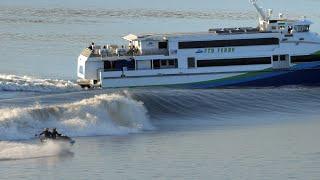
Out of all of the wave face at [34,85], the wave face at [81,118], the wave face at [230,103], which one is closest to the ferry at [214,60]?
the wave face at [34,85]

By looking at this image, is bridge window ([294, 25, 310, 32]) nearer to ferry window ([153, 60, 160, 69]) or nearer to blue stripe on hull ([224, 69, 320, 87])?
blue stripe on hull ([224, 69, 320, 87])

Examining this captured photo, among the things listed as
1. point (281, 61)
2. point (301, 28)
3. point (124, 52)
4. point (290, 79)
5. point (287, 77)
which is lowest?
point (290, 79)

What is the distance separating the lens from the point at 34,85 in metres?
60.5

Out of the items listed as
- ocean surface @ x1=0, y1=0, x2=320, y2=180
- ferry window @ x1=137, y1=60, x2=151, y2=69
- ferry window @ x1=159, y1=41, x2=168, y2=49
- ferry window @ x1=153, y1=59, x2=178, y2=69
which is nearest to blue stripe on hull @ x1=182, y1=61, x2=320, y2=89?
ocean surface @ x1=0, y1=0, x2=320, y2=180

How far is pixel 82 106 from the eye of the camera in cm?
5000

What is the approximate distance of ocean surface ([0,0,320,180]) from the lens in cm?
3817

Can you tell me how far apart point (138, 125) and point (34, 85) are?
12793mm

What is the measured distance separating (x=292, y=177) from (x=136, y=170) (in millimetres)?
5549

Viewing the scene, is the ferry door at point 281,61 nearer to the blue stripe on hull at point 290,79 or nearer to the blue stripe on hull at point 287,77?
the blue stripe on hull at point 287,77

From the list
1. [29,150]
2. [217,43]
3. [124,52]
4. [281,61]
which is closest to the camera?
[29,150]

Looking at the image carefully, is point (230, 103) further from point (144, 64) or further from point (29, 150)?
point (29, 150)

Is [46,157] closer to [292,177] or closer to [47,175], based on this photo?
[47,175]

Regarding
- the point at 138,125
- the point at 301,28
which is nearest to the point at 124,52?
the point at 301,28

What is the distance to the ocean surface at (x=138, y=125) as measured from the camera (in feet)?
125
